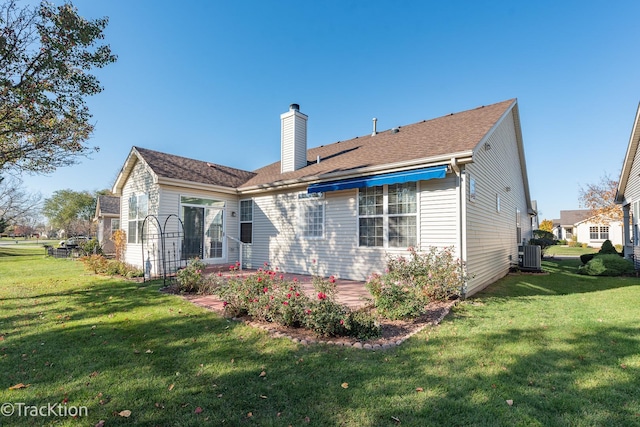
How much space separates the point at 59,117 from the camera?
9.02 m

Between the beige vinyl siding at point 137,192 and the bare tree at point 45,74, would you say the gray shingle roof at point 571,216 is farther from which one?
the bare tree at point 45,74

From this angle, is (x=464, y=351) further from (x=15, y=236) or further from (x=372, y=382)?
(x=15, y=236)

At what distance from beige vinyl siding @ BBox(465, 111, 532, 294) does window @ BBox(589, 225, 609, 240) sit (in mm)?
31576

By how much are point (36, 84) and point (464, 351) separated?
11.1m

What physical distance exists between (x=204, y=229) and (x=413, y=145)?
8541 mm

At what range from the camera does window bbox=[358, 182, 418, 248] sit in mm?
8219

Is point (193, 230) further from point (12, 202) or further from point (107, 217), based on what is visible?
point (12, 202)

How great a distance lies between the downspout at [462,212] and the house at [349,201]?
0.02 metres

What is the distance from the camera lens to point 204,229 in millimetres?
12133

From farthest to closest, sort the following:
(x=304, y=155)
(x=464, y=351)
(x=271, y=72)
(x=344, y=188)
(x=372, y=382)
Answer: (x=271, y=72) → (x=304, y=155) → (x=344, y=188) → (x=464, y=351) → (x=372, y=382)

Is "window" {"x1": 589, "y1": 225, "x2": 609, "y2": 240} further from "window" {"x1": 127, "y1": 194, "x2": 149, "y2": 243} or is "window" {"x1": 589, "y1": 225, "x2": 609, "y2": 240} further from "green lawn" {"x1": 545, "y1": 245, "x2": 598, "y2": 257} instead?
"window" {"x1": 127, "y1": 194, "x2": 149, "y2": 243}

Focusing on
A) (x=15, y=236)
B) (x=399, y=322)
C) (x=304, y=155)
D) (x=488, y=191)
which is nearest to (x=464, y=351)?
(x=399, y=322)

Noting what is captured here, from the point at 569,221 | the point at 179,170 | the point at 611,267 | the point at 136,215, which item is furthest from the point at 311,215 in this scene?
the point at 569,221

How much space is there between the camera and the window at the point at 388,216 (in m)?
8.22
